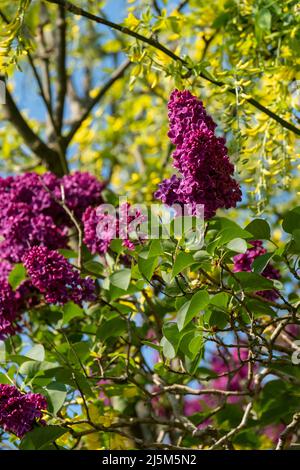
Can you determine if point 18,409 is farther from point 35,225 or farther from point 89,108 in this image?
point 89,108

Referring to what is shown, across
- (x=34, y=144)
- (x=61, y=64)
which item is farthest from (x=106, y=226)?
(x=61, y=64)

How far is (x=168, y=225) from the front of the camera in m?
1.63

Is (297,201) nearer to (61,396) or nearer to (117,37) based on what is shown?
(117,37)

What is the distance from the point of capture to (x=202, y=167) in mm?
1549

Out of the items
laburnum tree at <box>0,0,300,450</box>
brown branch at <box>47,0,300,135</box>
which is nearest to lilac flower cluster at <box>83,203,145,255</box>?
laburnum tree at <box>0,0,300,450</box>

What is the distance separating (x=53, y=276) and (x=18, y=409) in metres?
0.33

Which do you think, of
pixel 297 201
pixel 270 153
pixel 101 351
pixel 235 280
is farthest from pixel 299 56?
pixel 297 201

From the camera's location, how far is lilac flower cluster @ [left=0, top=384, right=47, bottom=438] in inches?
64.6

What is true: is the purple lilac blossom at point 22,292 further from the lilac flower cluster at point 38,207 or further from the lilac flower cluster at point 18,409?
the lilac flower cluster at point 18,409

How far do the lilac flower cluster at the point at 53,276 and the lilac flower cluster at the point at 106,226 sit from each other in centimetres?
10

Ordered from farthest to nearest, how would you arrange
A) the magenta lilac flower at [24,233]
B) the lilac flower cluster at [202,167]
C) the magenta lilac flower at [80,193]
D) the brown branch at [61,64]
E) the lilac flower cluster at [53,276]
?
the brown branch at [61,64]
the magenta lilac flower at [80,193]
the magenta lilac flower at [24,233]
the lilac flower cluster at [53,276]
the lilac flower cluster at [202,167]

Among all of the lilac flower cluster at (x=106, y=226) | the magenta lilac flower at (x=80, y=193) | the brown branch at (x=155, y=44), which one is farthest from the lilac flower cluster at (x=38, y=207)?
the brown branch at (x=155, y=44)

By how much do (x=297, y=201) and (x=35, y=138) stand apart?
4.38ft

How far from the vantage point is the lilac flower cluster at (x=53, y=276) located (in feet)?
6.09
